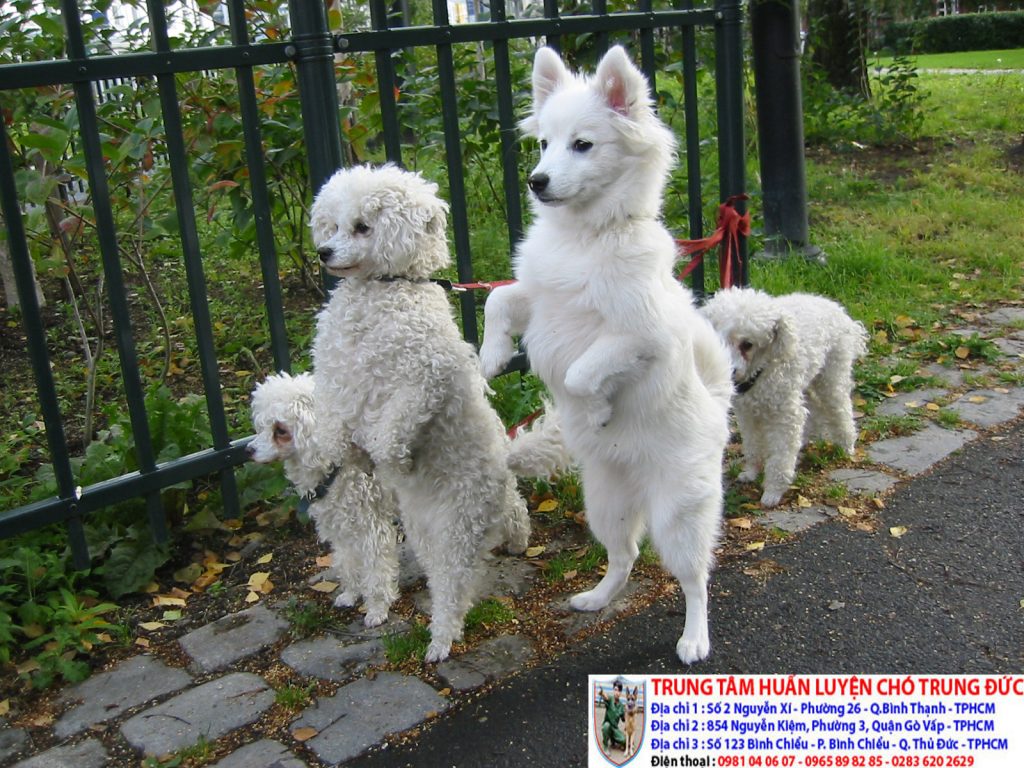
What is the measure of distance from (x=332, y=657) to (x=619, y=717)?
104 cm

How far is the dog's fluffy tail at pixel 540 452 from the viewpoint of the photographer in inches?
142

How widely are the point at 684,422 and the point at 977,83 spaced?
15975 mm

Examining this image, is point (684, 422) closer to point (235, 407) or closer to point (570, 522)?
point (570, 522)

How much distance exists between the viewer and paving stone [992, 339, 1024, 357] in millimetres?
5836

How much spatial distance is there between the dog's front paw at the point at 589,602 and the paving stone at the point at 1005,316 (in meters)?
4.20

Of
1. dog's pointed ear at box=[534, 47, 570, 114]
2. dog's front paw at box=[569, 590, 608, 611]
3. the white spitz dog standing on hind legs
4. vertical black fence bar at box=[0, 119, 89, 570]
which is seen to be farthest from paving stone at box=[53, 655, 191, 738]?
dog's pointed ear at box=[534, 47, 570, 114]

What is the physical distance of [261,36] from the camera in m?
4.87

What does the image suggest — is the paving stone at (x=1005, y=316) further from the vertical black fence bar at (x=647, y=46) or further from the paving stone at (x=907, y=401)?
the vertical black fence bar at (x=647, y=46)

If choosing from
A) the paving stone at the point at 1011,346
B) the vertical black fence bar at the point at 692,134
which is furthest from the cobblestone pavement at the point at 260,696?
the paving stone at the point at 1011,346

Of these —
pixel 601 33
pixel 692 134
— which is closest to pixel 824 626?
pixel 692 134

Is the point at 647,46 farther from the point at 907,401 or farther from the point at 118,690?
the point at 118,690

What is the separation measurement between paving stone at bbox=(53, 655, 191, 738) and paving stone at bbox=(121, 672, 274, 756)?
3.3 inches

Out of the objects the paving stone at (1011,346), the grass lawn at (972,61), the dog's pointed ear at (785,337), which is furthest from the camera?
the grass lawn at (972,61)

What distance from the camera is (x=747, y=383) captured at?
431 centimetres
